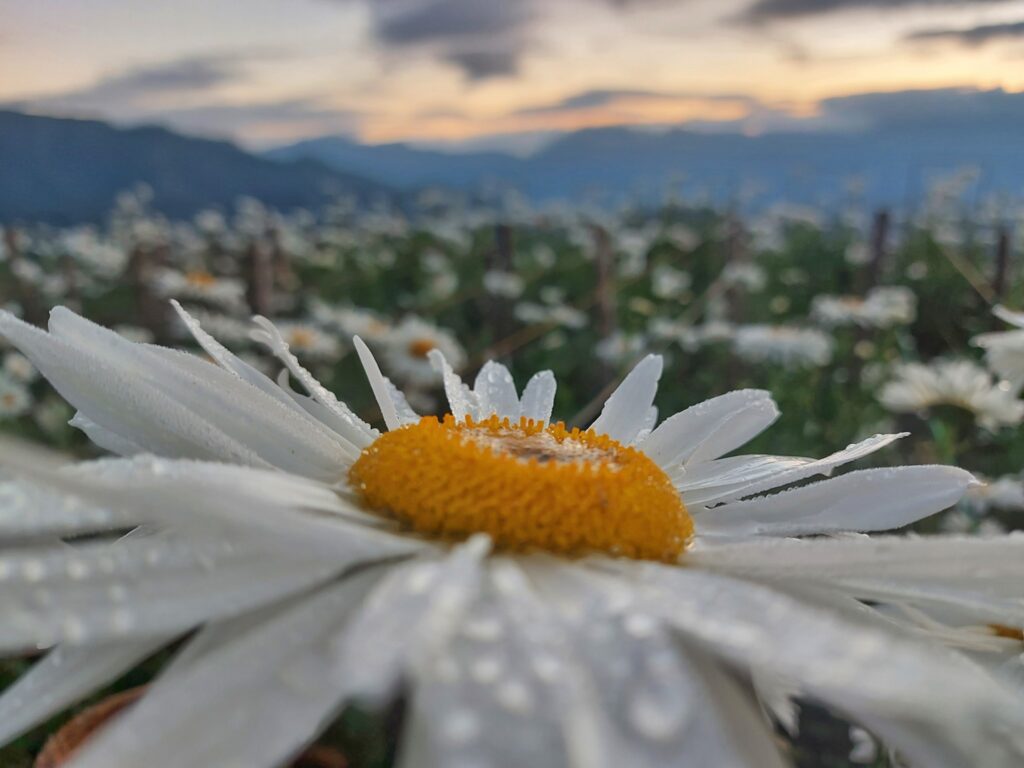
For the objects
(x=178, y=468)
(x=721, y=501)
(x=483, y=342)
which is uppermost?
(x=178, y=468)

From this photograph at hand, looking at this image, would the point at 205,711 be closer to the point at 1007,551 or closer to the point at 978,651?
the point at 1007,551

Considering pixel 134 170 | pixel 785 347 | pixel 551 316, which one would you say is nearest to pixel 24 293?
pixel 551 316

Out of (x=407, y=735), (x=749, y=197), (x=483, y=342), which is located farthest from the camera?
(x=749, y=197)

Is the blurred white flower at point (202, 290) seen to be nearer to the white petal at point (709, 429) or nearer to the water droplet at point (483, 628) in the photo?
the white petal at point (709, 429)

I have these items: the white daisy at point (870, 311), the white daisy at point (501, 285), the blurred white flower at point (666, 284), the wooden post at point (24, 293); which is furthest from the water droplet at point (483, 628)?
the wooden post at point (24, 293)

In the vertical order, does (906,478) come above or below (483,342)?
above

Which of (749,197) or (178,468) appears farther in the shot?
(749,197)

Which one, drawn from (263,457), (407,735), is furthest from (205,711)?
(263,457)
